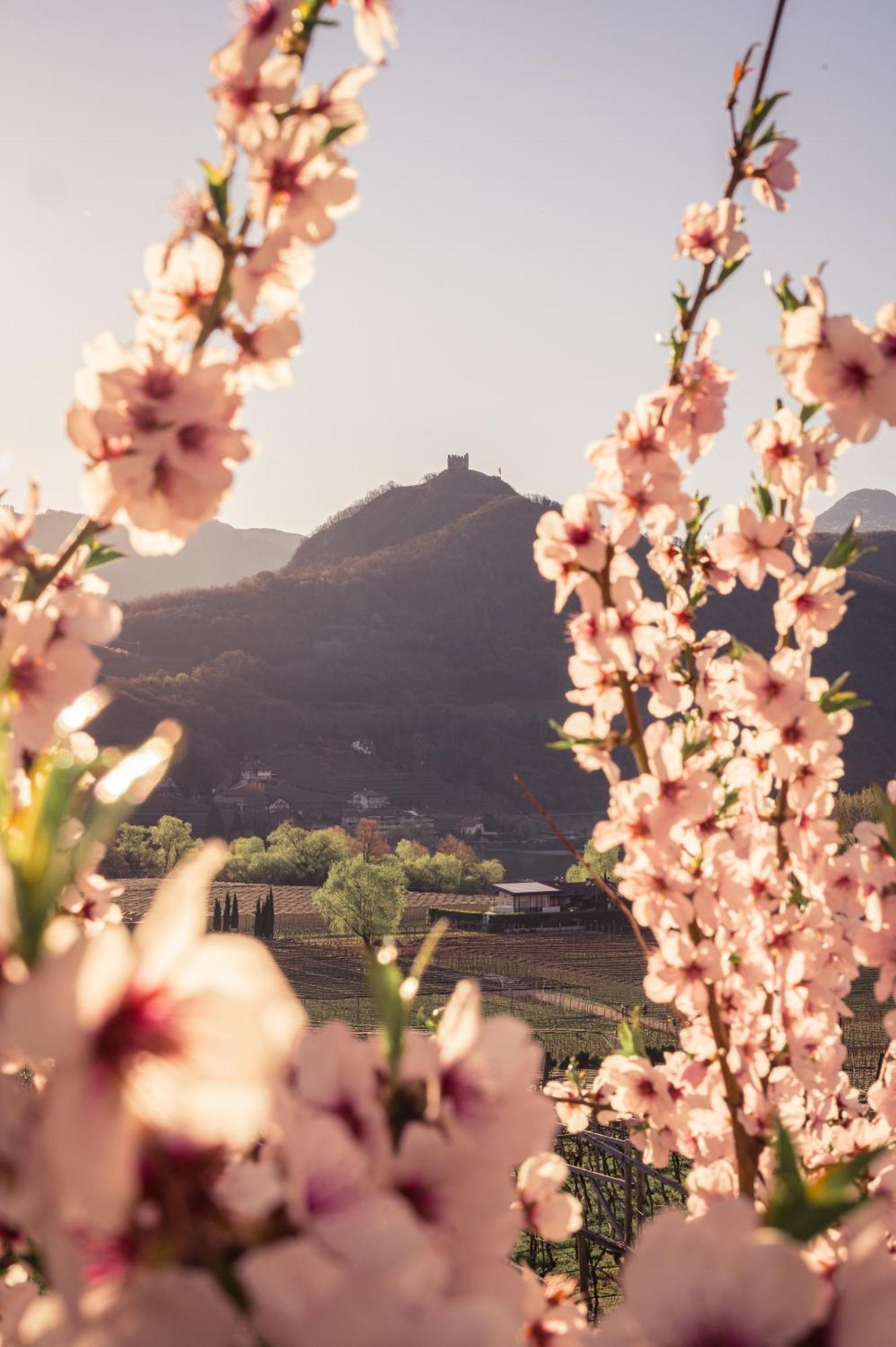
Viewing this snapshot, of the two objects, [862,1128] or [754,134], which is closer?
[754,134]

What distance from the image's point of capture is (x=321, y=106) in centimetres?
110

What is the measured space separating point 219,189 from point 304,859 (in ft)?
177

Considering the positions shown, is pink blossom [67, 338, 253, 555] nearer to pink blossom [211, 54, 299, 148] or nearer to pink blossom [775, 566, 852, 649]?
pink blossom [211, 54, 299, 148]

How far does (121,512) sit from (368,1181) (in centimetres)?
70

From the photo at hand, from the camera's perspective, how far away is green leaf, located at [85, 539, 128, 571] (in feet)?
Result: 3.88

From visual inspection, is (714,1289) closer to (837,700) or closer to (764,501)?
(837,700)

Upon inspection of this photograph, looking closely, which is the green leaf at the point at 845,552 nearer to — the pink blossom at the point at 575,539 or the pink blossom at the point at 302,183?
the pink blossom at the point at 575,539

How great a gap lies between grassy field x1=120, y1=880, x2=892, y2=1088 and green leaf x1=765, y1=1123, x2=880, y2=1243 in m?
18.0

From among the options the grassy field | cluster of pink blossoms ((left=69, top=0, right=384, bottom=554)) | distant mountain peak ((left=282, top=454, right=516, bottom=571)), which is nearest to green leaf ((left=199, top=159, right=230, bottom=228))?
cluster of pink blossoms ((left=69, top=0, right=384, bottom=554))

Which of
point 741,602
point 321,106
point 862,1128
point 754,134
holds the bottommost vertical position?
point 862,1128

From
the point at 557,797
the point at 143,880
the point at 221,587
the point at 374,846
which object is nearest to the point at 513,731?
the point at 557,797

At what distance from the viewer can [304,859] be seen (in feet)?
175

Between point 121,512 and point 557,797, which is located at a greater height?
point 121,512

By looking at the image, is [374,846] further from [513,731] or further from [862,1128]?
[862,1128]
